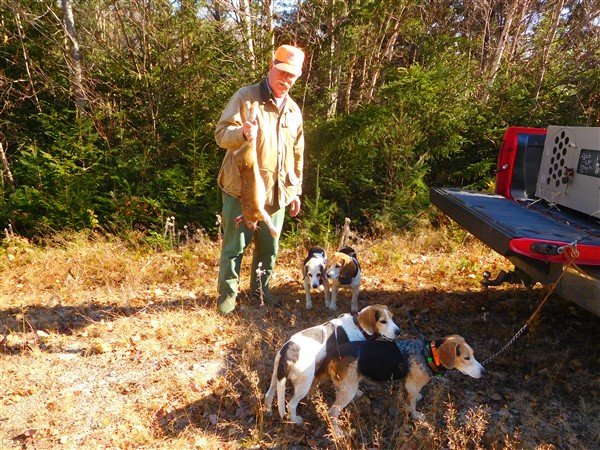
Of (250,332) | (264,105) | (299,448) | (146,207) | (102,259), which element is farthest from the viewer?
(146,207)

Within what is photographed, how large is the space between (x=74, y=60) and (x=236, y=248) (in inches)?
185

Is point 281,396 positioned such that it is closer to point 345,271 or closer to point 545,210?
point 345,271

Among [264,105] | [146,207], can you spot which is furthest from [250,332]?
[146,207]

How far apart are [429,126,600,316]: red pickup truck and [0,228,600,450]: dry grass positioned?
795 millimetres

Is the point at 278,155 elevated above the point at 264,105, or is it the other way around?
the point at 264,105

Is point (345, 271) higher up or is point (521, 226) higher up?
point (521, 226)

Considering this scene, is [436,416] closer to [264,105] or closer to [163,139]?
[264,105]

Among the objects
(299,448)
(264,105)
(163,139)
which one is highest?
(264,105)

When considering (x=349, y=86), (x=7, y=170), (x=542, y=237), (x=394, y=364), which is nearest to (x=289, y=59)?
(x=542, y=237)

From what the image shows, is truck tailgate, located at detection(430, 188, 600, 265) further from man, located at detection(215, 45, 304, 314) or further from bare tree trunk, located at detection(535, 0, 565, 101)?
bare tree trunk, located at detection(535, 0, 565, 101)

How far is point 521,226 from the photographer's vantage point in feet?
10.8

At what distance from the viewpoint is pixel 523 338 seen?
420 centimetres

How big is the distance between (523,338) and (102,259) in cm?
499

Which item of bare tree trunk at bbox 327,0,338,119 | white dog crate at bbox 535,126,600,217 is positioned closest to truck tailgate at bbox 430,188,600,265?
white dog crate at bbox 535,126,600,217
